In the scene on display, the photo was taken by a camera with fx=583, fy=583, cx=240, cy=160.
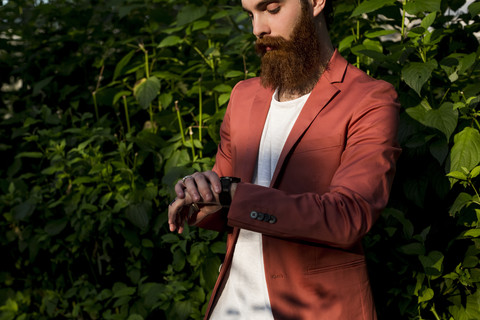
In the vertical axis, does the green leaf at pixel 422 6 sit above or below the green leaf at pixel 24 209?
above

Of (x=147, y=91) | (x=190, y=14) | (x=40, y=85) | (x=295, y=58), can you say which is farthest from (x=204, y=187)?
(x=40, y=85)

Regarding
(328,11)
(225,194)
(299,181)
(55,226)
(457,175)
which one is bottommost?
(55,226)

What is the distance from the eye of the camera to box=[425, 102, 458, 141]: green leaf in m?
2.52

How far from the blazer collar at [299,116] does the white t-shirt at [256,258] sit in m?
0.03

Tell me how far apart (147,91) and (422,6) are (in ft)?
5.69

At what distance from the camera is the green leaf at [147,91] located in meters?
3.64

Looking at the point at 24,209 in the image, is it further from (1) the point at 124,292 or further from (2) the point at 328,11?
(2) the point at 328,11

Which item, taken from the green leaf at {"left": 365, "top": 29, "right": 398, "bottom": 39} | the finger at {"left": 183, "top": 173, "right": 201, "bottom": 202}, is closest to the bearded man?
the finger at {"left": 183, "top": 173, "right": 201, "bottom": 202}

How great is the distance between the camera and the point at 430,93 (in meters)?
2.79

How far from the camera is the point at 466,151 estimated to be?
256 centimetres

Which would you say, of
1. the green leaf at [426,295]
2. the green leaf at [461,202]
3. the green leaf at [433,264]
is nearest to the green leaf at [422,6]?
the green leaf at [461,202]

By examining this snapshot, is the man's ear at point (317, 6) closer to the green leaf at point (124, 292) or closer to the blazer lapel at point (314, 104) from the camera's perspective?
the blazer lapel at point (314, 104)

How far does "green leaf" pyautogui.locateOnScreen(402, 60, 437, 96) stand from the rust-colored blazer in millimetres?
589

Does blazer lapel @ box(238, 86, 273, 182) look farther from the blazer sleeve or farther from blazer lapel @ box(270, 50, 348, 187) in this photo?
the blazer sleeve
